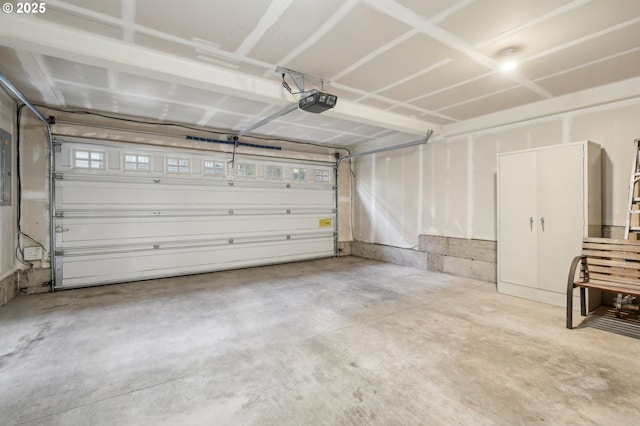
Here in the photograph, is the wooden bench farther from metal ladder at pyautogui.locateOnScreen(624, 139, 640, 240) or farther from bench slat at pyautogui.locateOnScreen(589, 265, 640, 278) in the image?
metal ladder at pyautogui.locateOnScreen(624, 139, 640, 240)

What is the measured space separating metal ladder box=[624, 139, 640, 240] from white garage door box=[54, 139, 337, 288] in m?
5.18

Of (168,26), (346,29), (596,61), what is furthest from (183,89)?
(596,61)


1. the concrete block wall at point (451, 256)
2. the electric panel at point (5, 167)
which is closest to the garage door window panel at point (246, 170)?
the electric panel at point (5, 167)

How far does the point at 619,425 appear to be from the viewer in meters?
1.68

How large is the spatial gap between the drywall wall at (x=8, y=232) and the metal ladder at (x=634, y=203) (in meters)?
7.48

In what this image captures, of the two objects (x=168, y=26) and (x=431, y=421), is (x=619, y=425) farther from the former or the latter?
(x=168, y=26)

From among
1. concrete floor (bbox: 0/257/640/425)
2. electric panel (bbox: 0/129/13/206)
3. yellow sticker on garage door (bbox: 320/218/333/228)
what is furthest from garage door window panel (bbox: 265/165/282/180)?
electric panel (bbox: 0/129/13/206)

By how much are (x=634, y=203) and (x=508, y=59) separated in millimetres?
2363

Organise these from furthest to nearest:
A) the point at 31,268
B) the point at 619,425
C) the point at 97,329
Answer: the point at 31,268 < the point at 97,329 < the point at 619,425

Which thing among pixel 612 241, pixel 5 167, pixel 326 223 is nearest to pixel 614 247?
pixel 612 241

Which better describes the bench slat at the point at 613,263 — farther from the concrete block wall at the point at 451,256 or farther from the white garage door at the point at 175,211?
the white garage door at the point at 175,211

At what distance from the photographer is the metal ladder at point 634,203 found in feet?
11.1

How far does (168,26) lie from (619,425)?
13.6 ft

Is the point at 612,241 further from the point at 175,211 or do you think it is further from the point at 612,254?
the point at 175,211
